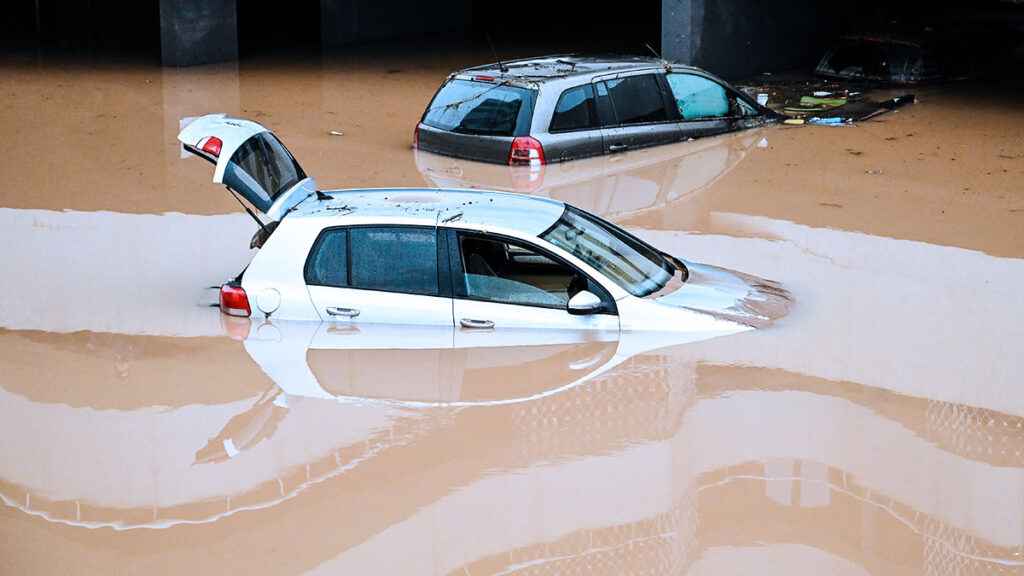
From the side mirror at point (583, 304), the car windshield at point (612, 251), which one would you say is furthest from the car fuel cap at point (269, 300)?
the side mirror at point (583, 304)

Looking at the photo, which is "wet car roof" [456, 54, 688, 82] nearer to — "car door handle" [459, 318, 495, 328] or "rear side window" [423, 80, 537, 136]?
"rear side window" [423, 80, 537, 136]

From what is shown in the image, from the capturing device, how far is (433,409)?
8250mm

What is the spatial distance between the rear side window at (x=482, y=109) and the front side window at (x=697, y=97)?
7.52 feet

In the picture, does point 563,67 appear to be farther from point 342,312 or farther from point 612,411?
point 612,411

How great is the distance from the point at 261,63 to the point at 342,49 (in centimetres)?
253

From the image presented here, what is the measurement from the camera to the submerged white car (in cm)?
870

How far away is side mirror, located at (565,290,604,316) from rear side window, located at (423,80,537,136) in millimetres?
6179

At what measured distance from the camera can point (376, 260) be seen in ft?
29.3

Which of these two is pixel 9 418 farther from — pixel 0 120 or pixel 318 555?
pixel 0 120

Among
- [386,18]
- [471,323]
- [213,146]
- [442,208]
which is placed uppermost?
[386,18]

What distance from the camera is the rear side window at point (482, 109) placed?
1448 centimetres

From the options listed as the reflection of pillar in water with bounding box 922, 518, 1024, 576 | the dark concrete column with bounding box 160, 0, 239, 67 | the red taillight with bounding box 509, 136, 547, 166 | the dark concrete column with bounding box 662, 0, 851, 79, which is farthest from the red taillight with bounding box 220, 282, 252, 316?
the dark concrete column with bounding box 160, 0, 239, 67

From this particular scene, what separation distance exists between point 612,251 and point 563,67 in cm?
680

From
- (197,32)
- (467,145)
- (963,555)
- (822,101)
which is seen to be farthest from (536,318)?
(197,32)
